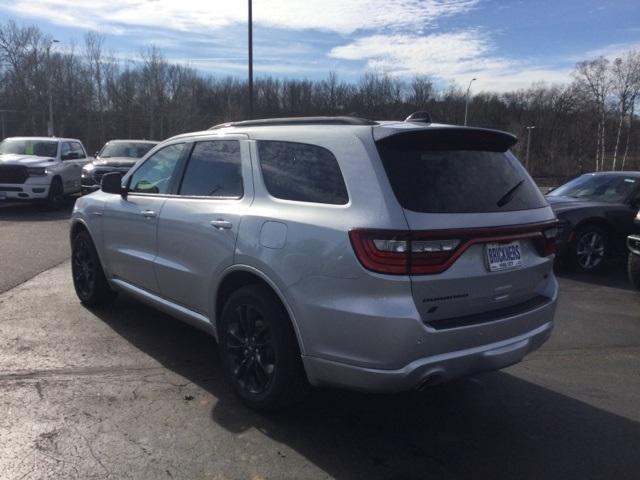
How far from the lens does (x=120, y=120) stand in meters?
70.6

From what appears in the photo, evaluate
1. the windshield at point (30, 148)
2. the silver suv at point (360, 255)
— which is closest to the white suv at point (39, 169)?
the windshield at point (30, 148)

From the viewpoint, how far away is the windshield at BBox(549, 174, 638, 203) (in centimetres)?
911

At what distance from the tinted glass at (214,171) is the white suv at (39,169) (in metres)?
11.3

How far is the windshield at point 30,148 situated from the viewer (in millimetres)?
15211

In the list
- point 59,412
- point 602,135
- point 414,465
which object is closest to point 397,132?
point 414,465

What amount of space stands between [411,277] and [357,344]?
45 cm

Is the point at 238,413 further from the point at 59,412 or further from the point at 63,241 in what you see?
the point at 63,241

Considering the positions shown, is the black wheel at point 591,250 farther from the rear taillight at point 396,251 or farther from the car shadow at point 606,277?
the rear taillight at point 396,251

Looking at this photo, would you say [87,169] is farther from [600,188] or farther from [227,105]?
[227,105]

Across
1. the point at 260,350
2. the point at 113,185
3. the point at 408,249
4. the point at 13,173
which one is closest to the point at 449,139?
the point at 408,249

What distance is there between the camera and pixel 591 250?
8656 millimetres

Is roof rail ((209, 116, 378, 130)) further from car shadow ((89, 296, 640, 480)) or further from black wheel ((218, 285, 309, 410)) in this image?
A: car shadow ((89, 296, 640, 480))

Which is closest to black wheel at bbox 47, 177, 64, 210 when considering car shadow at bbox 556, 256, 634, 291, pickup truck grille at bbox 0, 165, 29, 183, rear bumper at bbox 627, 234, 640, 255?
pickup truck grille at bbox 0, 165, 29, 183

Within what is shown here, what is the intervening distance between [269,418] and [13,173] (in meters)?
12.8
